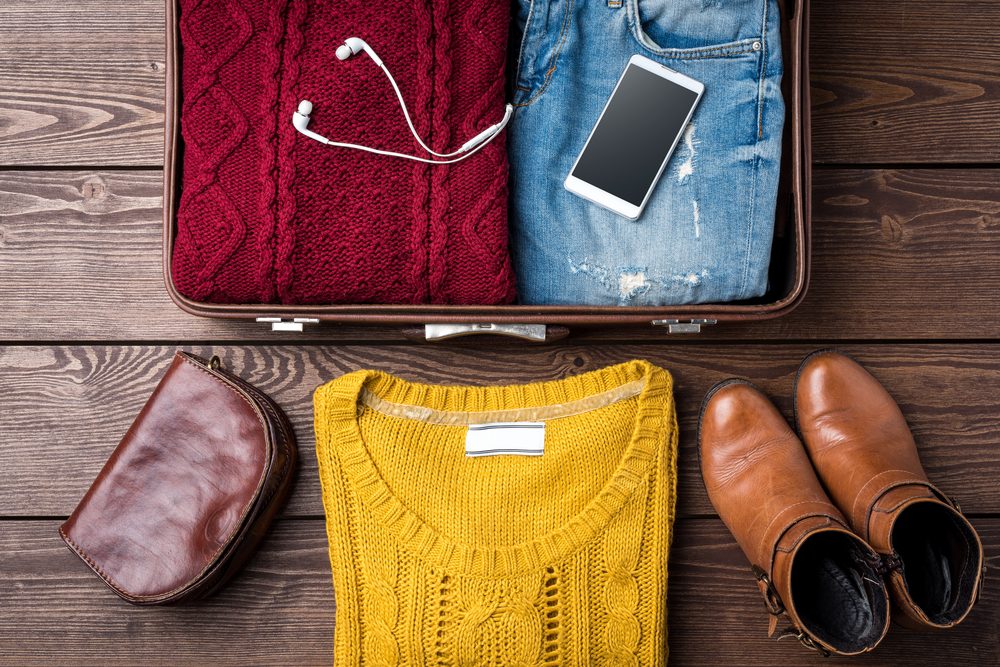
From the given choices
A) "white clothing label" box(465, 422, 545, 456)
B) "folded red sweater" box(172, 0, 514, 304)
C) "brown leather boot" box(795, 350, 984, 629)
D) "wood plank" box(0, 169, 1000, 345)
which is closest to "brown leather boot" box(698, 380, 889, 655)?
"brown leather boot" box(795, 350, 984, 629)

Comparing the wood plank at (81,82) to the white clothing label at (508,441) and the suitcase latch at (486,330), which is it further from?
the white clothing label at (508,441)

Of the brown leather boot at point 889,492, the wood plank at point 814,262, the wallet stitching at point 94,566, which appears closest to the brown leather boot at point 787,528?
the brown leather boot at point 889,492

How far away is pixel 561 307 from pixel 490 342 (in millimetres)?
161

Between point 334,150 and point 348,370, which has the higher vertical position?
point 334,150

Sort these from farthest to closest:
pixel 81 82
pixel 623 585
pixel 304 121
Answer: pixel 81 82 < pixel 623 585 < pixel 304 121

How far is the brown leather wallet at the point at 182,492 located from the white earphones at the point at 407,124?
34 cm

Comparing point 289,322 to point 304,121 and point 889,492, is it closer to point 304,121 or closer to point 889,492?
point 304,121

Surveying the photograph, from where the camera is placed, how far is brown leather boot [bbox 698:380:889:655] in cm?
80

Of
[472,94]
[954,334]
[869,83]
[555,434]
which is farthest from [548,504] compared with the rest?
[869,83]

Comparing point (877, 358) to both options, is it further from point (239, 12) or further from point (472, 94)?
point (239, 12)

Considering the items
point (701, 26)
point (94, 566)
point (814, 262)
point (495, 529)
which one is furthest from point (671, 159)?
point (94, 566)

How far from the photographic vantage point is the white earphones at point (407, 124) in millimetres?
761

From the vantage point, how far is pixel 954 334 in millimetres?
958

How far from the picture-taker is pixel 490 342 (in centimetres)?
95
